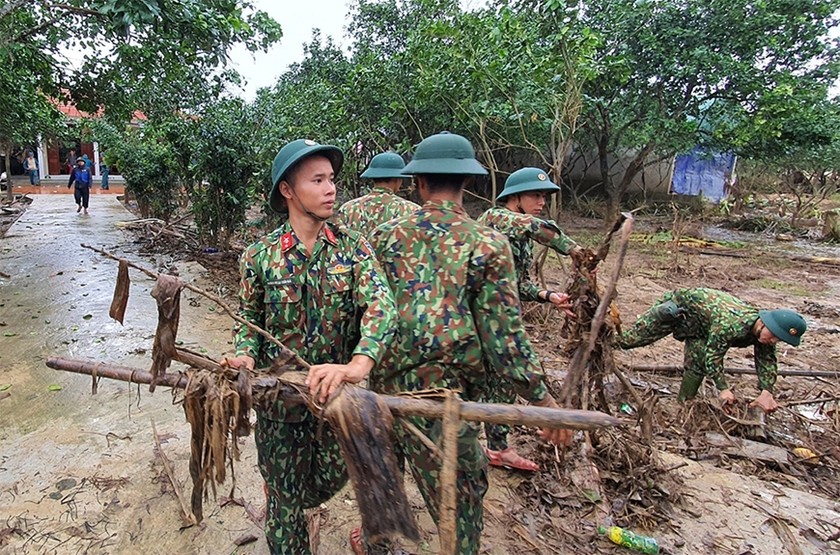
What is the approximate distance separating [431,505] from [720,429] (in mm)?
3041

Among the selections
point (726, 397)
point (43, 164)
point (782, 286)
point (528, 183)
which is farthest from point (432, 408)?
point (43, 164)

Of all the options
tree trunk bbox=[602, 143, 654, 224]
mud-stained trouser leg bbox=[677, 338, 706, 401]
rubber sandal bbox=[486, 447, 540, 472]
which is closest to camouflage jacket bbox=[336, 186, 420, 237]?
rubber sandal bbox=[486, 447, 540, 472]

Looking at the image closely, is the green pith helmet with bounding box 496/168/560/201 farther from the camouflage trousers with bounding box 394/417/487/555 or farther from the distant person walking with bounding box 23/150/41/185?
the distant person walking with bounding box 23/150/41/185

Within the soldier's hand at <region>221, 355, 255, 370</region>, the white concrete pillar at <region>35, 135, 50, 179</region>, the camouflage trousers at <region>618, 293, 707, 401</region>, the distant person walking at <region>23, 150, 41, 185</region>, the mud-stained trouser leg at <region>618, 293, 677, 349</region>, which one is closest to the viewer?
the soldier's hand at <region>221, 355, 255, 370</region>

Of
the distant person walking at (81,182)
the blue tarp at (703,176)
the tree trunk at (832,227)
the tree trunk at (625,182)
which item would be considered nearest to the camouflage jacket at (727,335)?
the tree trunk at (625,182)

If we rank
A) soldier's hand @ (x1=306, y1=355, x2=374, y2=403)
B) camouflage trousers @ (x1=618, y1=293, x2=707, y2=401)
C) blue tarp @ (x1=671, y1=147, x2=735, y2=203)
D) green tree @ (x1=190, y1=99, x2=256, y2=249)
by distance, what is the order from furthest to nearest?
blue tarp @ (x1=671, y1=147, x2=735, y2=203) → green tree @ (x1=190, y1=99, x2=256, y2=249) → camouflage trousers @ (x1=618, y1=293, x2=707, y2=401) → soldier's hand @ (x1=306, y1=355, x2=374, y2=403)

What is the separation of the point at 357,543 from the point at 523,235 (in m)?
1.97

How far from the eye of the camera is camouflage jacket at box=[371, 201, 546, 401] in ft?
6.51

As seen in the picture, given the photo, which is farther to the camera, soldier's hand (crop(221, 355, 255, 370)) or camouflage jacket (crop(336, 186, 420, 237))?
camouflage jacket (crop(336, 186, 420, 237))

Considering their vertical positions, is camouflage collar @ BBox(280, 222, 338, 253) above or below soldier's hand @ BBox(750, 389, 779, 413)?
above

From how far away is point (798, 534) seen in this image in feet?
9.32

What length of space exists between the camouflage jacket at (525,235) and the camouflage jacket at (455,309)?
1228 millimetres

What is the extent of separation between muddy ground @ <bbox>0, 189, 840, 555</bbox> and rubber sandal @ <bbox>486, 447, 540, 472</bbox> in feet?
0.17

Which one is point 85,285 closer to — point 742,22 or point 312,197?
point 312,197
